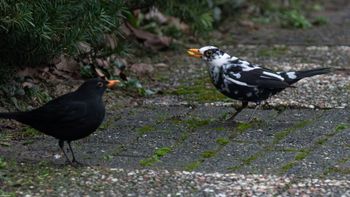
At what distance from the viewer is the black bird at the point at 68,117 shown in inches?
201

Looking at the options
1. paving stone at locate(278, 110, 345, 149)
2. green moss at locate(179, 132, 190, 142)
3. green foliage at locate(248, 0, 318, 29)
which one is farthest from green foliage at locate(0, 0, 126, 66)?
green foliage at locate(248, 0, 318, 29)

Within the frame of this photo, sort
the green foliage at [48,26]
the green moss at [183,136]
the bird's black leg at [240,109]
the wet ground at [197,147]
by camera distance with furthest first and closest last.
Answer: the bird's black leg at [240,109], the green moss at [183,136], the green foliage at [48,26], the wet ground at [197,147]

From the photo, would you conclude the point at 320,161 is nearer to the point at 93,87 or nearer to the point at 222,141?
the point at 222,141

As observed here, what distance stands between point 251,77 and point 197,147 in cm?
90

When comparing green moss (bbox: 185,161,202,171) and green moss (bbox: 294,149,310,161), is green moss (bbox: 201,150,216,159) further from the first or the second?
green moss (bbox: 294,149,310,161)

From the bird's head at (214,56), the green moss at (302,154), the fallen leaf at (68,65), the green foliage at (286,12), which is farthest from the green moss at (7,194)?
the green foliage at (286,12)

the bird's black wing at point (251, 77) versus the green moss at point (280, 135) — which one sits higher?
the bird's black wing at point (251, 77)

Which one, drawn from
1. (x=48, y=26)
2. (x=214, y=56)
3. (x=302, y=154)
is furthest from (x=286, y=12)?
(x=302, y=154)

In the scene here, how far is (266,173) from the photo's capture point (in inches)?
195

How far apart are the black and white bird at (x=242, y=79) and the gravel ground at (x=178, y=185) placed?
1.37 metres

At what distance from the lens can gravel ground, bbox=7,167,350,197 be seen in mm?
4570

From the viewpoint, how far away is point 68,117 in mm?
5105

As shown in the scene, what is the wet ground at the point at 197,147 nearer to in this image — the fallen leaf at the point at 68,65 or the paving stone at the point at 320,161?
the paving stone at the point at 320,161

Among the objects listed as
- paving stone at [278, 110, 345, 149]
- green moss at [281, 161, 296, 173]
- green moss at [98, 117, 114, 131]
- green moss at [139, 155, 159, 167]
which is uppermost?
green moss at [139, 155, 159, 167]
